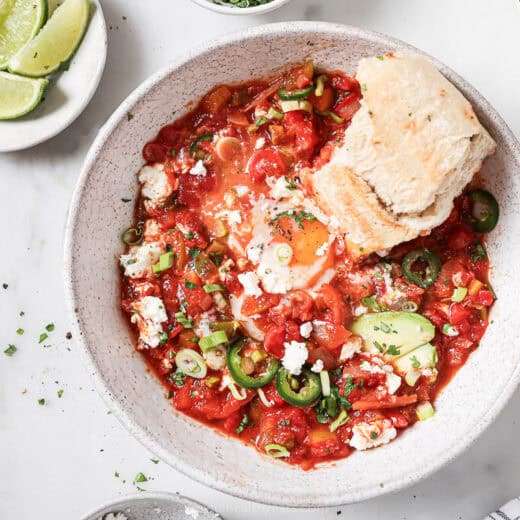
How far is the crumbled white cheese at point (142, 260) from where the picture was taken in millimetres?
4871

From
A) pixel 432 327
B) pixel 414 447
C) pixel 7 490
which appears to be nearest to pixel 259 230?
pixel 432 327

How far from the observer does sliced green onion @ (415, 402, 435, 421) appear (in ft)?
16.0

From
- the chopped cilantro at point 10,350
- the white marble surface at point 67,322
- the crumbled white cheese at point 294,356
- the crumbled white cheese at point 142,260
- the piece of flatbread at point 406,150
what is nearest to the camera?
the piece of flatbread at point 406,150

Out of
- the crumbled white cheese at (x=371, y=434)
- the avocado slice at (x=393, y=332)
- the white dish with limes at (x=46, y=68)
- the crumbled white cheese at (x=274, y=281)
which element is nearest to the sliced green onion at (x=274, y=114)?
the crumbled white cheese at (x=274, y=281)

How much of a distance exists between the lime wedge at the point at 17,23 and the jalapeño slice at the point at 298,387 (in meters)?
2.93

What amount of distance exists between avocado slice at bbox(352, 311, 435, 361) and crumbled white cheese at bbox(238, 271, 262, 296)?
2.37ft

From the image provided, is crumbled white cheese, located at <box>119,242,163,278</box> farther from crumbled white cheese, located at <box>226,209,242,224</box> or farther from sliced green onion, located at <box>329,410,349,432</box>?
sliced green onion, located at <box>329,410,349,432</box>

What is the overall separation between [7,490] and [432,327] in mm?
3326

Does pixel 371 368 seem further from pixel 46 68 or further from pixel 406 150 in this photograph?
pixel 46 68

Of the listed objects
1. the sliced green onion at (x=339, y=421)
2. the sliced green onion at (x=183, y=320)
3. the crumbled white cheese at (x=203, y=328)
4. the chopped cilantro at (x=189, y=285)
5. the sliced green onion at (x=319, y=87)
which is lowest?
the sliced green onion at (x=339, y=421)

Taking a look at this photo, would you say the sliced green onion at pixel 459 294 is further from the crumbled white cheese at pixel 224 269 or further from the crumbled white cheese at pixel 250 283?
the crumbled white cheese at pixel 224 269

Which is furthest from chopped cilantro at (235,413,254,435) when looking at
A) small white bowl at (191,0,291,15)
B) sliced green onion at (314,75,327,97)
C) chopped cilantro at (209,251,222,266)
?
small white bowl at (191,0,291,15)

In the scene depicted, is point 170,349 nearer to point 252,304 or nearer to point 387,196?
point 252,304

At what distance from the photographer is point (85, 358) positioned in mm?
4555
